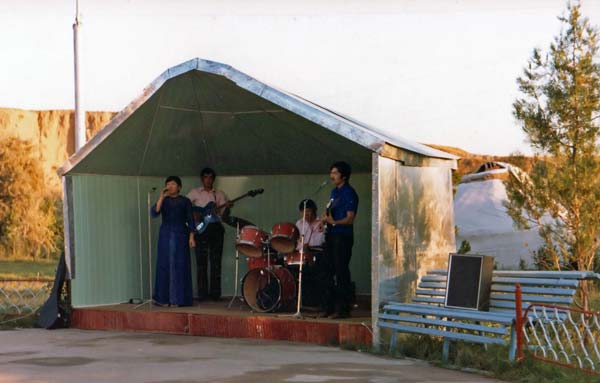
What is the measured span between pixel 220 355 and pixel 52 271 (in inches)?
624

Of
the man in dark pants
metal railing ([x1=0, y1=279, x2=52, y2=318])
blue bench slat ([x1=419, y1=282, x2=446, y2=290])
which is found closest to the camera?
blue bench slat ([x1=419, y1=282, x2=446, y2=290])

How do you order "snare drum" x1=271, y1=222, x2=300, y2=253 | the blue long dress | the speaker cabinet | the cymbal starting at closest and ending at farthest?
the speaker cabinet < "snare drum" x1=271, y1=222, x2=300, y2=253 < the blue long dress < the cymbal

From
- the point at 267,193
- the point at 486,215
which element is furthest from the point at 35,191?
the point at 267,193

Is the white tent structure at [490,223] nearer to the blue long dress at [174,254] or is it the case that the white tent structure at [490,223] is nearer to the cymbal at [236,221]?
the cymbal at [236,221]

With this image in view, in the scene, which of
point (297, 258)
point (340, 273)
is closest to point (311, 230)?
point (297, 258)

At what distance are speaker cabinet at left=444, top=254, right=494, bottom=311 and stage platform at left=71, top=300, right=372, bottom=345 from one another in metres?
0.86

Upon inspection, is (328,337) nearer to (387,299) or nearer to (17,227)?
(387,299)

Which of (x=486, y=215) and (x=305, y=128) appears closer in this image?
(x=305, y=128)

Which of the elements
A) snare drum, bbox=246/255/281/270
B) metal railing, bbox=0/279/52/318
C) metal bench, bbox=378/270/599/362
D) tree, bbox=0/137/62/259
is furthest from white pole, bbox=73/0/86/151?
tree, bbox=0/137/62/259

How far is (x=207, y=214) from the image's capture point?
12805mm

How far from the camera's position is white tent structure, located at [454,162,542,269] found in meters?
24.2

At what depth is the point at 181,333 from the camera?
1141 cm

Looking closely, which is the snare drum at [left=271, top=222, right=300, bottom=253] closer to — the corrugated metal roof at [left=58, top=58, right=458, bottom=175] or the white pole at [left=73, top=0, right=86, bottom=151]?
the corrugated metal roof at [left=58, top=58, right=458, bottom=175]

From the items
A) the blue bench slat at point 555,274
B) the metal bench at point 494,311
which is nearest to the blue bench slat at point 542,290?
the metal bench at point 494,311
